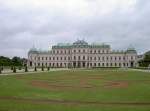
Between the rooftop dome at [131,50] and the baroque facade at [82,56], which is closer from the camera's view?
the baroque facade at [82,56]

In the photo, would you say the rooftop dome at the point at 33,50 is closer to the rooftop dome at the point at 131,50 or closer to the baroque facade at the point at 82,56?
the baroque facade at the point at 82,56

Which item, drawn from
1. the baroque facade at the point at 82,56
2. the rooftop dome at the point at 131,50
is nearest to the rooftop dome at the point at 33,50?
the baroque facade at the point at 82,56

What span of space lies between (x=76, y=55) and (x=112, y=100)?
11981cm

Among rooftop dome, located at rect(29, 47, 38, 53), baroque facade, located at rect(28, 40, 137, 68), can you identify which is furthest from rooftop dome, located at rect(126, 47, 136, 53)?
rooftop dome, located at rect(29, 47, 38, 53)

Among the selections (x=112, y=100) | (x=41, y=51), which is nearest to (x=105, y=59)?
(x=41, y=51)

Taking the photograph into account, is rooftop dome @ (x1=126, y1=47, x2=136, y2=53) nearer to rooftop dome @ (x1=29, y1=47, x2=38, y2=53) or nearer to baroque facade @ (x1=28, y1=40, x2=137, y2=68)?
baroque facade @ (x1=28, y1=40, x2=137, y2=68)

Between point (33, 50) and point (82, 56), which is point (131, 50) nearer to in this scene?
point (82, 56)

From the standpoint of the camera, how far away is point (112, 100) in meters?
12.8

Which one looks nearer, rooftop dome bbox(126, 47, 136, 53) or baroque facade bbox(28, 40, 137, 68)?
baroque facade bbox(28, 40, 137, 68)

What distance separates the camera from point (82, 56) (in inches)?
5192

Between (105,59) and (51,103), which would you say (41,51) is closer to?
(105,59)

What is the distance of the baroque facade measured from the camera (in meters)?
132

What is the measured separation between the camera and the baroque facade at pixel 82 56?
132m

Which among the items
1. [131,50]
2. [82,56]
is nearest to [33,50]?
[82,56]
